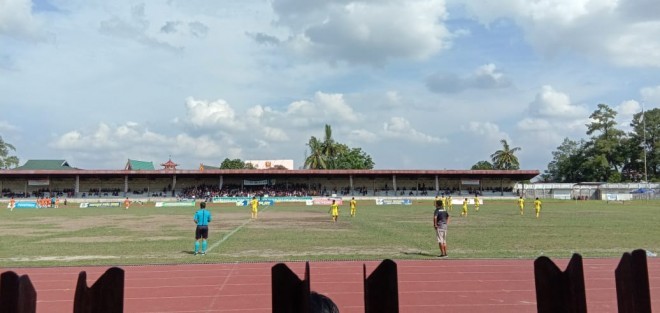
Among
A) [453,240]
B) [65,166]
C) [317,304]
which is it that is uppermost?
[65,166]

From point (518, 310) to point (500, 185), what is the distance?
66.8 m

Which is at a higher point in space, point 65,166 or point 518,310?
point 65,166

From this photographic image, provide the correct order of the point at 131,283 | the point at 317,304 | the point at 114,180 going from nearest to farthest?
1. the point at 317,304
2. the point at 131,283
3. the point at 114,180

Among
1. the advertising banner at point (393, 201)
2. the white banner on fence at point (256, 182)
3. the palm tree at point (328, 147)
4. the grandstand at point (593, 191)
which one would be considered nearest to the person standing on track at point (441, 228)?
the advertising banner at point (393, 201)

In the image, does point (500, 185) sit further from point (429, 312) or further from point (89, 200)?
point (429, 312)

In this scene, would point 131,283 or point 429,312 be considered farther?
point 131,283

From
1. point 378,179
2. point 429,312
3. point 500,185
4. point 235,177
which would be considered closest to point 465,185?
point 500,185

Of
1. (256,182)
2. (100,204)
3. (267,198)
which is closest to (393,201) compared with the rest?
(267,198)

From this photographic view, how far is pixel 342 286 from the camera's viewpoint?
8.88 m

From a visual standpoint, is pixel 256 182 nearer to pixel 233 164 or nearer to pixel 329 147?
pixel 329 147

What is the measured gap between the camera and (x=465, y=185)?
69688 mm

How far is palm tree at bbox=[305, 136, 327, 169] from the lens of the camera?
78894 millimetres

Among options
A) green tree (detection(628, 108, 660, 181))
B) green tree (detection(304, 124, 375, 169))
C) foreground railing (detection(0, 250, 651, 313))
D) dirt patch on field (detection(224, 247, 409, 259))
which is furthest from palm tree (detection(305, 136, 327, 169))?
foreground railing (detection(0, 250, 651, 313))

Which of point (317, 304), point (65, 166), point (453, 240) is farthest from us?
point (65, 166)
